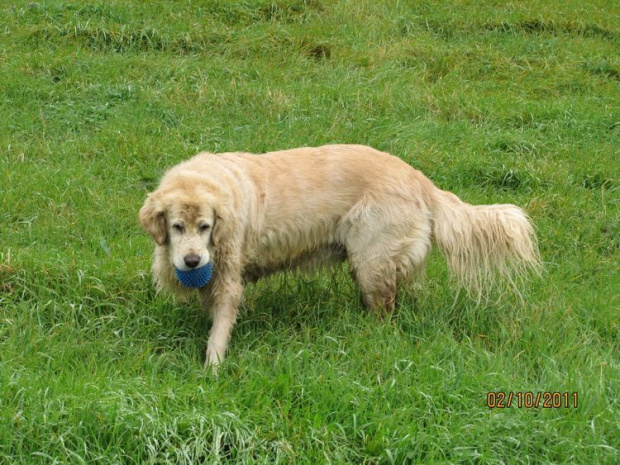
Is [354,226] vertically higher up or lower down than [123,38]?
higher up

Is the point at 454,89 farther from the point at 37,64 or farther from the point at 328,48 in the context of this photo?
the point at 37,64

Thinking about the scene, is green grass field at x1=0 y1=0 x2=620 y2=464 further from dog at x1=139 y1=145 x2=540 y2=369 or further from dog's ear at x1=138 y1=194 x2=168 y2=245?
dog's ear at x1=138 y1=194 x2=168 y2=245

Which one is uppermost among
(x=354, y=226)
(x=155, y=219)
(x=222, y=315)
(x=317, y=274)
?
(x=155, y=219)

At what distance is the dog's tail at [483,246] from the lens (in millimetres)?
5598

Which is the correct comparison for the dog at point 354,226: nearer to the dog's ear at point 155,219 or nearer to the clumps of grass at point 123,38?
the dog's ear at point 155,219

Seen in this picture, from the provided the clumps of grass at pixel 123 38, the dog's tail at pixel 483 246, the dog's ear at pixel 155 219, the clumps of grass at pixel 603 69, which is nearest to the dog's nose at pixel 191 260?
the dog's ear at pixel 155 219

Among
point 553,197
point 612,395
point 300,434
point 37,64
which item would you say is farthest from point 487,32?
point 300,434

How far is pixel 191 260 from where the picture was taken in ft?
16.0

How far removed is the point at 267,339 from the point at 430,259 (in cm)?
172

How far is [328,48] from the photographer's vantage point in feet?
36.8
